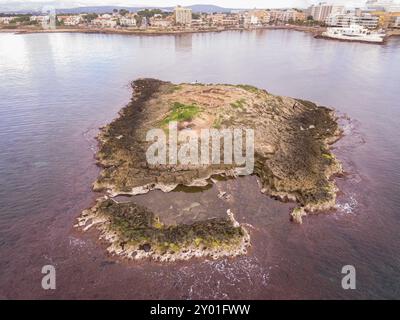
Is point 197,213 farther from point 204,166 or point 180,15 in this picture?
point 180,15

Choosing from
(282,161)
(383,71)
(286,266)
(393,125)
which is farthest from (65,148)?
(383,71)

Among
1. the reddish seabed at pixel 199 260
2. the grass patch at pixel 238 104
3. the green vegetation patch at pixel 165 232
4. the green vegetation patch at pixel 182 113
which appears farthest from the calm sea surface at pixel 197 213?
the grass patch at pixel 238 104

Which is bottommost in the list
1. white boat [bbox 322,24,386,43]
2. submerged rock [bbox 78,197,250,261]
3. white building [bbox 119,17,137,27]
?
submerged rock [bbox 78,197,250,261]

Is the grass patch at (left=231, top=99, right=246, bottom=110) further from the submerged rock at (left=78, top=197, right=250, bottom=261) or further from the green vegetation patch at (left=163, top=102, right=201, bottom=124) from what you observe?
the submerged rock at (left=78, top=197, right=250, bottom=261)

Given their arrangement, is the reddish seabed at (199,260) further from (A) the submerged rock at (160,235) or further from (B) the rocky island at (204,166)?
(B) the rocky island at (204,166)

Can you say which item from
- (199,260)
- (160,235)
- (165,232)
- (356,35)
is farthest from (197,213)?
(356,35)

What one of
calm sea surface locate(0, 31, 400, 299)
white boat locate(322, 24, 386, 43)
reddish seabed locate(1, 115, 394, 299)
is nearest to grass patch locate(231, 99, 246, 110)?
calm sea surface locate(0, 31, 400, 299)
